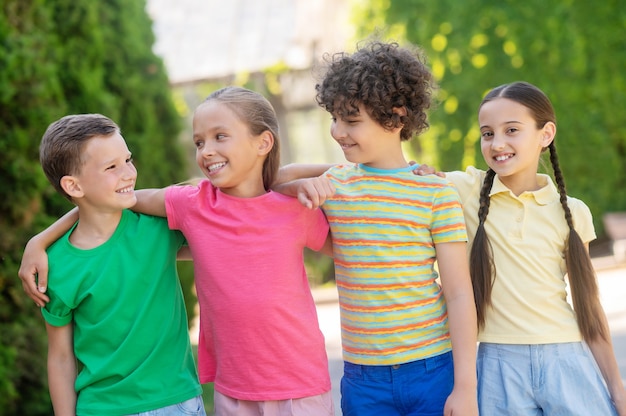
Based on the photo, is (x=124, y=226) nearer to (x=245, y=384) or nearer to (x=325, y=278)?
(x=245, y=384)

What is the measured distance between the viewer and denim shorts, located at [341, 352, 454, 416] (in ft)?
8.14

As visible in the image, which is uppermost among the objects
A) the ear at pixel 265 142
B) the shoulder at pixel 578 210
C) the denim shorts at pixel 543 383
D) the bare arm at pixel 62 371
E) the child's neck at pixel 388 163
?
the ear at pixel 265 142

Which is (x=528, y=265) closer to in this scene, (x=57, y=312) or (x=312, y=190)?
(x=312, y=190)

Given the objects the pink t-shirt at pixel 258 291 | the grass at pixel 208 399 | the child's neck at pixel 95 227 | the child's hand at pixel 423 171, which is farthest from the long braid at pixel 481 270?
the grass at pixel 208 399

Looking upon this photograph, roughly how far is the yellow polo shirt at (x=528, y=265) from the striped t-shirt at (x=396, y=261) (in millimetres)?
230

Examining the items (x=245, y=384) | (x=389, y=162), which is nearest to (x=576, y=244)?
(x=389, y=162)

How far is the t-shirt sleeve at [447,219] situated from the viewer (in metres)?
2.47

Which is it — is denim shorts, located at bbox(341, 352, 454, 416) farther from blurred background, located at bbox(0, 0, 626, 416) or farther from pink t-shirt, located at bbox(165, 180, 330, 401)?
blurred background, located at bbox(0, 0, 626, 416)

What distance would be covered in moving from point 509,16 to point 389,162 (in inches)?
306

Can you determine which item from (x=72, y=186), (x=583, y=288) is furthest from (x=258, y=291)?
(x=583, y=288)

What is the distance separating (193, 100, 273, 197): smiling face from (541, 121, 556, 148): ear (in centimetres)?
95

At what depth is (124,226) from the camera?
2.63m

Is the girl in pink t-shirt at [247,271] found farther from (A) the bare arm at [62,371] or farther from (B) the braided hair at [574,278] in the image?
(B) the braided hair at [574,278]

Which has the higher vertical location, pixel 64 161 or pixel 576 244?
pixel 64 161
